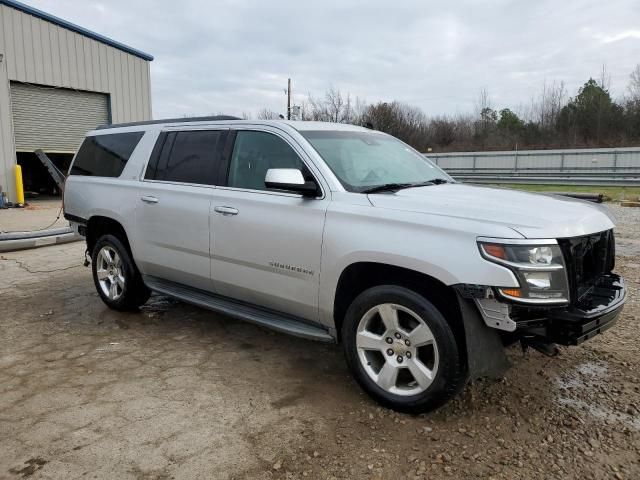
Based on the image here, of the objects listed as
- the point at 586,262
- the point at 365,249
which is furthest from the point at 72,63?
the point at 586,262

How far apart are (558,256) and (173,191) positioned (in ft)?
10.2

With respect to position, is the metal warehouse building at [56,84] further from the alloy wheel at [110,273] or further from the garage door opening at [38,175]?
the alloy wheel at [110,273]

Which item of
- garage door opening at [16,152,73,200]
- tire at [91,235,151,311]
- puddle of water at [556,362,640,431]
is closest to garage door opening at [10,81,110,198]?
garage door opening at [16,152,73,200]

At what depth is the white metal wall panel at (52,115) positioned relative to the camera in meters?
15.8

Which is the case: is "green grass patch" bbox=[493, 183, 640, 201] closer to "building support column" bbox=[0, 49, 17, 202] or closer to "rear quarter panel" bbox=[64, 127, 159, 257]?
"rear quarter panel" bbox=[64, 127, 159, 257]

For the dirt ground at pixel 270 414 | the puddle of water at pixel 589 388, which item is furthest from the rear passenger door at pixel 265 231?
the puddle of water at pixel 589 388

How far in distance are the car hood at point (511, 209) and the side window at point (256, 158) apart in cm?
86

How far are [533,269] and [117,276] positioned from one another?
410 cm

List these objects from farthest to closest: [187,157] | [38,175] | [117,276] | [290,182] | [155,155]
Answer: [38,175]
[117,276]
[155,155]
[187,157]
[290,182]

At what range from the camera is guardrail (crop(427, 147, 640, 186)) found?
876 inches

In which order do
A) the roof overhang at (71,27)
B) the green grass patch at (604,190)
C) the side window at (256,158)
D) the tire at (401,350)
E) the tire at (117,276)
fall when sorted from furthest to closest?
the green grass patch at (604,190) → the roof overhang at (71,27) → the tire at (117,276) → the side window at (256,158) → the tire at (401,350)

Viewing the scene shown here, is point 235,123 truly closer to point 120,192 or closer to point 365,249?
point 120,192

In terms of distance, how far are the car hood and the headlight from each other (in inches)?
3.5

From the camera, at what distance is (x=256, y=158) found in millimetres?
4051
